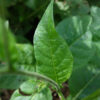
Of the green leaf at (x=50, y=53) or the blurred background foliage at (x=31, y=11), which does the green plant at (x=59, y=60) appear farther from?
the blurred background foliage at (x=31, y=11)

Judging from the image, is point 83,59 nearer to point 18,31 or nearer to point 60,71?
point 60,71

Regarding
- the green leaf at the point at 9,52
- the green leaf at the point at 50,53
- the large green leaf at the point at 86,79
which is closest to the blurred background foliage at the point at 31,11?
the large green leaf at the point at 86,79

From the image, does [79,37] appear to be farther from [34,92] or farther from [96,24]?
[34,92]

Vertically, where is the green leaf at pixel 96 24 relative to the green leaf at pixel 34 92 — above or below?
above

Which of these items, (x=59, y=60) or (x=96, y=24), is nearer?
(x=59, y=60)

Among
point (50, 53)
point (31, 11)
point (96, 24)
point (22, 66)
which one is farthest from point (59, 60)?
point (31, 11)

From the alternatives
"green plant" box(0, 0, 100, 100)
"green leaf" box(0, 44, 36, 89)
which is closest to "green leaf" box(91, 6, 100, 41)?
"green plant" box(0, 0, 100, 100)
